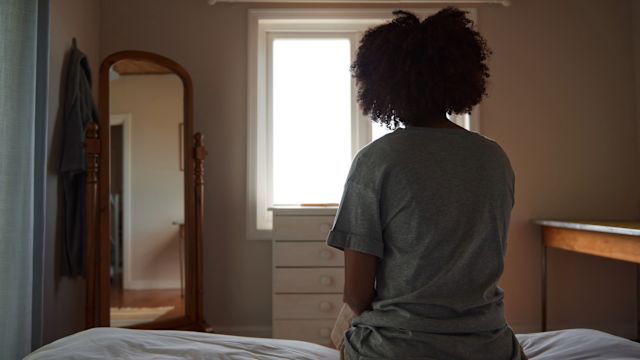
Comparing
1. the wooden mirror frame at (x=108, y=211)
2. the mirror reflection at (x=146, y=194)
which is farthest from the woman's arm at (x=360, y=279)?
the mirror reflection at (x=146, y=194)

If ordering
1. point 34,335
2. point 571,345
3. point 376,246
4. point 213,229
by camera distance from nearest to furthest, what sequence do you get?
1. point 376,246
2. point 571,345
3. point 34,335
4. point 213,229

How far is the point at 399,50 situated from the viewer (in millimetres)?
Answer: 910

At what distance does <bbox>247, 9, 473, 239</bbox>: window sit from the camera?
332 cm

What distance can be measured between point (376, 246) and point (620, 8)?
128 inches

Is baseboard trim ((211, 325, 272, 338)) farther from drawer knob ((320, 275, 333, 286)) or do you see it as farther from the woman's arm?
the woman's arm

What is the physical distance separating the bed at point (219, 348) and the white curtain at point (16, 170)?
840mm

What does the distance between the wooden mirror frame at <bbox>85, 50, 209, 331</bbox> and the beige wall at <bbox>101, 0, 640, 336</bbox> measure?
0.90ft

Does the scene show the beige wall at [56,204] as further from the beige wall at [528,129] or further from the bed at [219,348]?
the bed at [219,348]

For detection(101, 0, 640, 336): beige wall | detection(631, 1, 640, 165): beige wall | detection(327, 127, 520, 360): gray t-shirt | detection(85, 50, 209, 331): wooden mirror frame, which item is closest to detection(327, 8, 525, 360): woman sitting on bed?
detection(327, 127, 520, 360): gray t-shirt

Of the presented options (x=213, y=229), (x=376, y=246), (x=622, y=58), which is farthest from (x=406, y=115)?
(x=622, y=58)

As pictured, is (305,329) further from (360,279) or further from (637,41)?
(637,41)

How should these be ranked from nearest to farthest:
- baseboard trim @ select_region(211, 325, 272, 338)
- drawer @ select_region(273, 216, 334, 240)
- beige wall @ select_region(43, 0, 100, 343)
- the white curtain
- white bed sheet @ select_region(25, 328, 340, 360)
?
white bed sheet @ select_region(25, 328, 340, 360)
the white curtain
beige wall @ select_region(43, 0, 100, 343)
drawer @ select_region(273, 216, 334, 240)
baseboard trim @ select_region(211, 325, 272, 338)

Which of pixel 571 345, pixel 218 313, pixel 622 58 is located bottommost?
pixel 218 313

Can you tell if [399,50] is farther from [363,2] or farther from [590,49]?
[590,49]
